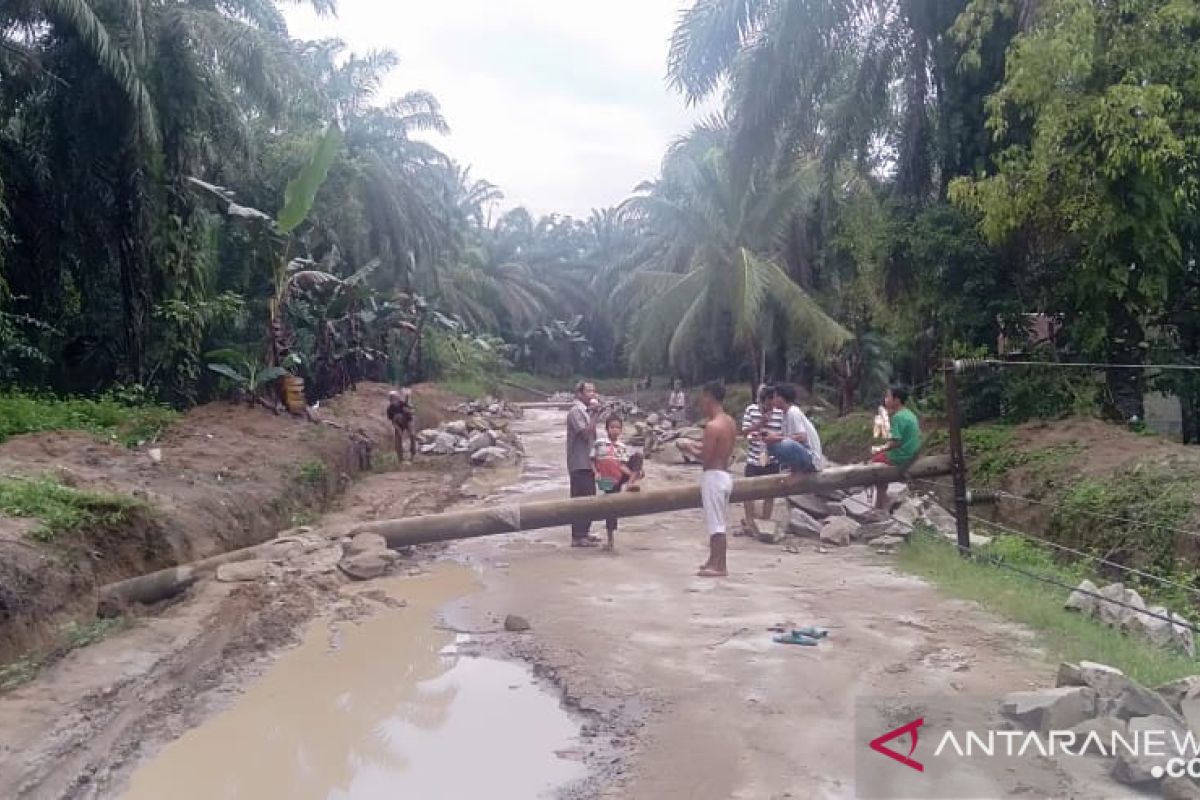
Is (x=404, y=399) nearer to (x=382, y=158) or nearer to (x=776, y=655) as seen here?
(x=776, y=655)

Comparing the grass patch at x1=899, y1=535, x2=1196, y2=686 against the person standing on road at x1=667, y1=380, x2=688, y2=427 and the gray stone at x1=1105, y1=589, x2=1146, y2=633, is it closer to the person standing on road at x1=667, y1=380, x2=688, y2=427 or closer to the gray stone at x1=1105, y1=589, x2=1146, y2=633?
the gray stone at x1=1105, y1=589, x2=1146, y2=633

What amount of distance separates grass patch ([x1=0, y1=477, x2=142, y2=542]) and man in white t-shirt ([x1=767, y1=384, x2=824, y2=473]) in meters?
5.80

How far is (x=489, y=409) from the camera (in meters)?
32.6

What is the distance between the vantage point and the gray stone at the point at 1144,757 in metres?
3.98

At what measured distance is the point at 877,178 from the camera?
20641 millimetres

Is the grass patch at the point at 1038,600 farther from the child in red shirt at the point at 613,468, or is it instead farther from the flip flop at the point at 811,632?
the child in red shirt at the point at 613,468

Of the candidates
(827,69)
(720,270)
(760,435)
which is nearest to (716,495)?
(760,435)

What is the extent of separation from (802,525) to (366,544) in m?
4.61

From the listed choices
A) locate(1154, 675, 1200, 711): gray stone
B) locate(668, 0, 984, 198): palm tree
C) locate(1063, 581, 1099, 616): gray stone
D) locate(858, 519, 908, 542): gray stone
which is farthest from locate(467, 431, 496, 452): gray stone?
locate(1154, 675, 1200, 711): gray stone

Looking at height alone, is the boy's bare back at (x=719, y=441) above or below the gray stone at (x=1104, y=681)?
above

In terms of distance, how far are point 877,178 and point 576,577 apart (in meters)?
14.5

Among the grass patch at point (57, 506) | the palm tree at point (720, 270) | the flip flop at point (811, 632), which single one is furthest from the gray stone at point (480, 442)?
the flip flop at point (811, 632)

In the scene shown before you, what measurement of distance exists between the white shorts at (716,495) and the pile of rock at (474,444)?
34.9ft

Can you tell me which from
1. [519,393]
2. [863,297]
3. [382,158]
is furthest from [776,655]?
[519,393]
